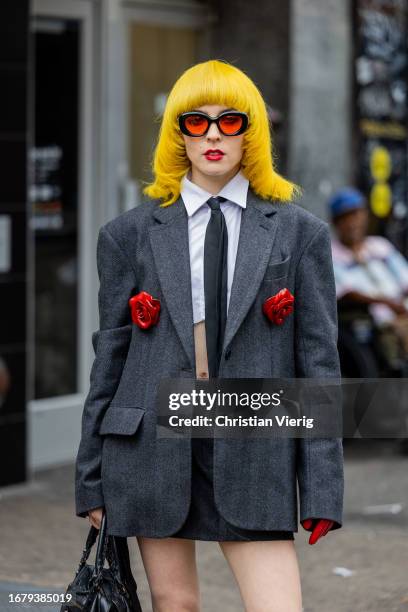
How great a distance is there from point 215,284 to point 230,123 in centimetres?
42

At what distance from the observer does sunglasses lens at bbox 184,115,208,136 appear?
3270 millimetres

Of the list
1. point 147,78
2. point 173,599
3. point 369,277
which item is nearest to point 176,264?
point 173,599

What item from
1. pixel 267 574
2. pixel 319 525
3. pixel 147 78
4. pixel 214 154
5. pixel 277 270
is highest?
pixel 147 78

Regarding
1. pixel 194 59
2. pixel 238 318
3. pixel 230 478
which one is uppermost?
pixel 194 59

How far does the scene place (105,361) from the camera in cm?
332

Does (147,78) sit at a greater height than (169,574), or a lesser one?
greater

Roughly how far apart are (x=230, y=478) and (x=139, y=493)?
25 cm

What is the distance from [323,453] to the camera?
3.21 metres

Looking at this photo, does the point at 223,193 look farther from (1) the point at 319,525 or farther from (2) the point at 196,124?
(1) the point at 319,525

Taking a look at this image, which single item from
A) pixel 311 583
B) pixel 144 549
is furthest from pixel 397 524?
pixel 144 549

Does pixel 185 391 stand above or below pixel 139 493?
above

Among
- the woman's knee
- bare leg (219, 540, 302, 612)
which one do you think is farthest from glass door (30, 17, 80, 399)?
bare leg (219, 540, 302, 612)

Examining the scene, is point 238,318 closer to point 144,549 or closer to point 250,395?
point 250,395

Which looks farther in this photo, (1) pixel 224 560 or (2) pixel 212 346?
(1) pixel 224 560
